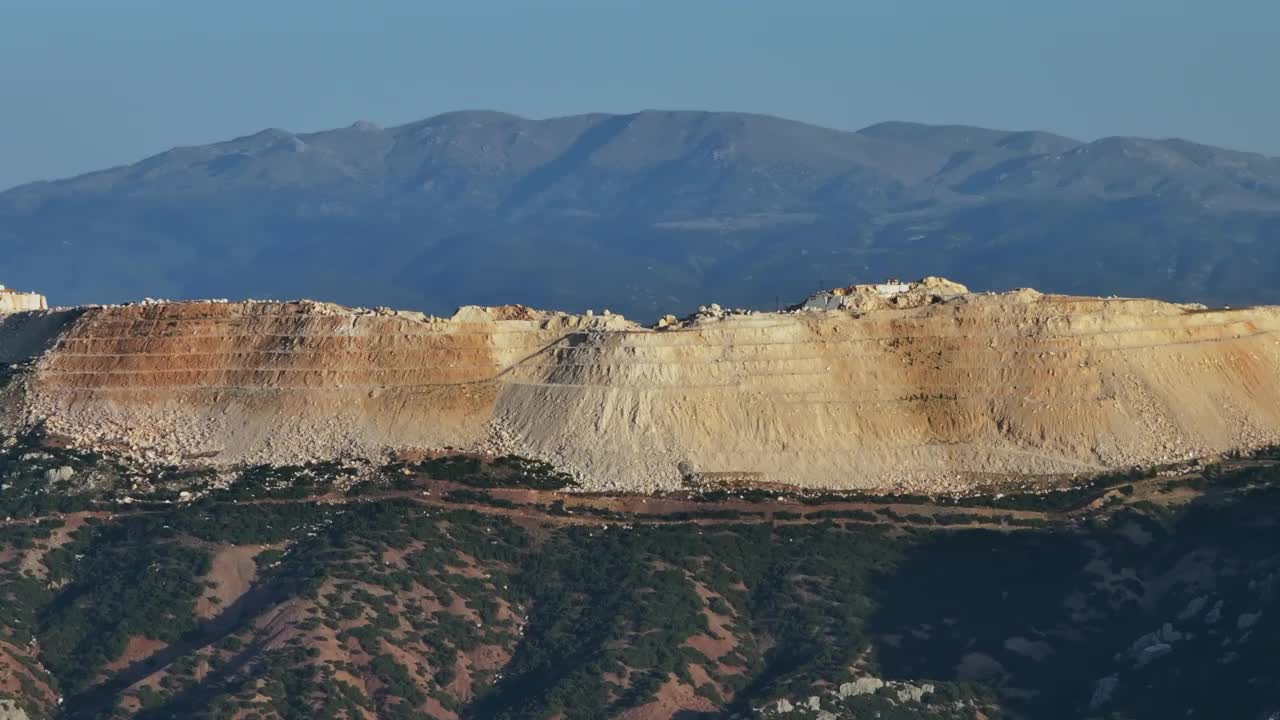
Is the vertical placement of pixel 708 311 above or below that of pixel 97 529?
above

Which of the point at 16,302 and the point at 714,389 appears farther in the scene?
the point at 16,302

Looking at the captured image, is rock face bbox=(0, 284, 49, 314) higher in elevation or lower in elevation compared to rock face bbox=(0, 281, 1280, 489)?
higher

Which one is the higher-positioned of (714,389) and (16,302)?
(16,302)

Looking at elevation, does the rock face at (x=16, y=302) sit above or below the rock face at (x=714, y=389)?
above

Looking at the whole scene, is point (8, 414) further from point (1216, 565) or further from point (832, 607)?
point (1216, 565)

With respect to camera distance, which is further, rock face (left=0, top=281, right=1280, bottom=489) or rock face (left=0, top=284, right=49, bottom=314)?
rock face (left=0, top=284, right=49, bottom=314)

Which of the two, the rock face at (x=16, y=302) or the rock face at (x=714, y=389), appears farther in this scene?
the rock face at (x=16, y=302)

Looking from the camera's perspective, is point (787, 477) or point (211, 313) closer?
point (787, 477)

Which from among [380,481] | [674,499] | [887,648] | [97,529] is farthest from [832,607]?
[97,529]
